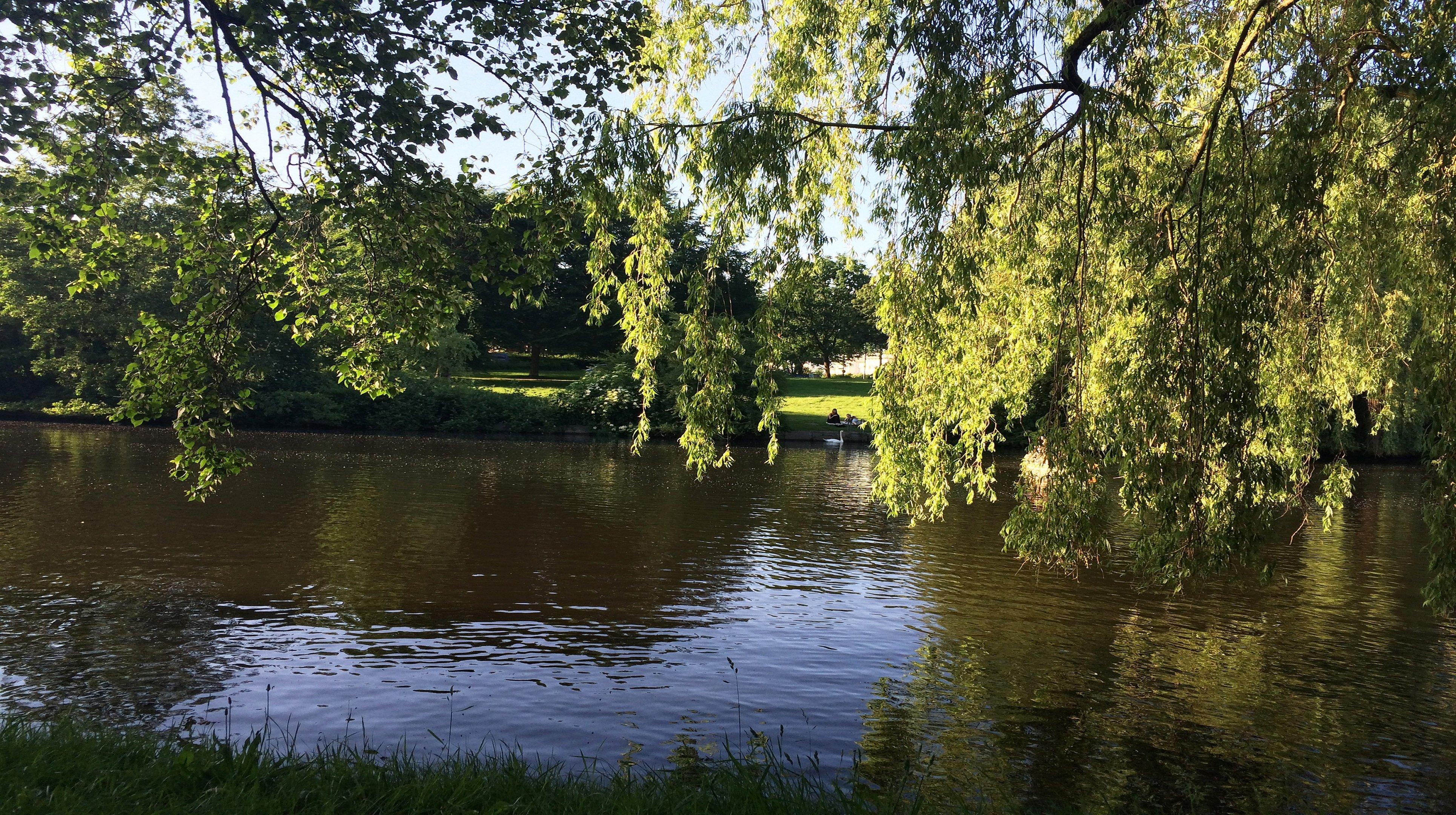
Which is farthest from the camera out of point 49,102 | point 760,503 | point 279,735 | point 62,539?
point 760,503

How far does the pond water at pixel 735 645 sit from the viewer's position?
8680mm

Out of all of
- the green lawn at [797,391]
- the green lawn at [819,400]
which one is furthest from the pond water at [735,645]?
the green lawn at [797,391]

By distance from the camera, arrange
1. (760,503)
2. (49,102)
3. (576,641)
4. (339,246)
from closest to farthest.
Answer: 1. (49,102)
2. (339,246)
3. (576,641)
4. (760,503)

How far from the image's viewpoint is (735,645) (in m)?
12.1

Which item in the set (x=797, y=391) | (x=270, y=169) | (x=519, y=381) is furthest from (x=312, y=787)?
(x=797, y=391)

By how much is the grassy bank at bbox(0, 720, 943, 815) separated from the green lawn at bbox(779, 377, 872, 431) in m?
35.7

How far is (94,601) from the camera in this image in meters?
12.7

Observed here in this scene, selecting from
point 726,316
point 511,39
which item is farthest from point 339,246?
point 726,316

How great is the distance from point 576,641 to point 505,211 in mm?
5815

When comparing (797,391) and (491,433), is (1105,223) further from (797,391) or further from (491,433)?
(797,391)

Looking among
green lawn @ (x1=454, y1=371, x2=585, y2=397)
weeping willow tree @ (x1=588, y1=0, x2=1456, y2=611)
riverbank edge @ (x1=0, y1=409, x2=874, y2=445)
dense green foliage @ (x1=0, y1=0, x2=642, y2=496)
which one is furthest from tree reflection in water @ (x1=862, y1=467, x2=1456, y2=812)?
green lawn @ (x1=454, y1=371, x2=585, y2=397)

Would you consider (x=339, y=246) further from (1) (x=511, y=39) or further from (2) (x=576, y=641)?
(2) (x=576, y=641)

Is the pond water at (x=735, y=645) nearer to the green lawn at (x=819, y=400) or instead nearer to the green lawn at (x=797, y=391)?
the green lawn at (x=819, y=400)

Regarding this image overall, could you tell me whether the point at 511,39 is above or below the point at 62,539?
above
